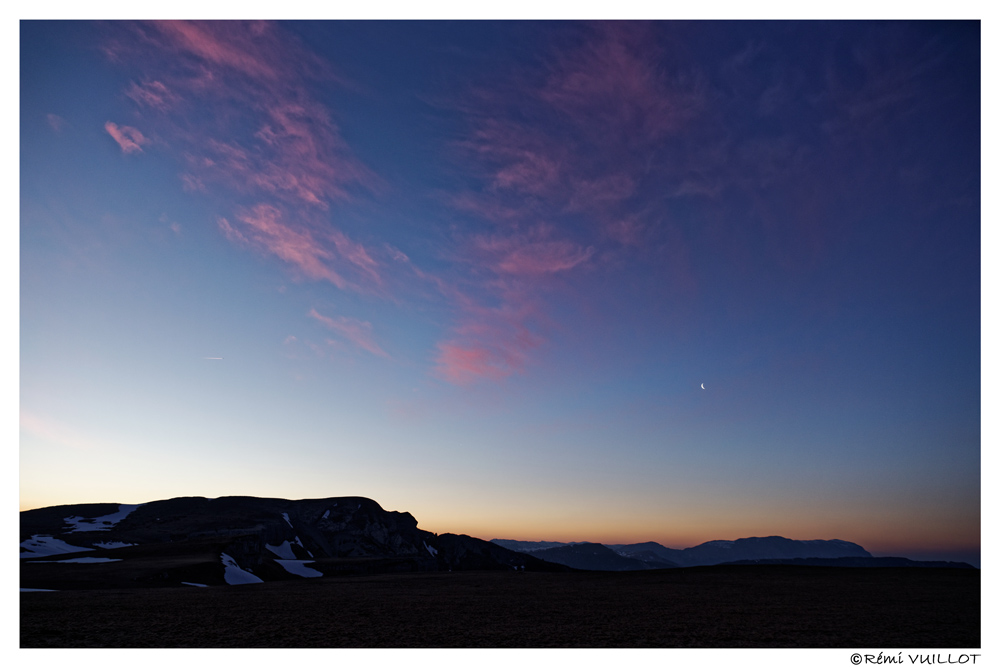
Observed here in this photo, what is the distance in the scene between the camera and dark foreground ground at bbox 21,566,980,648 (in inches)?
837

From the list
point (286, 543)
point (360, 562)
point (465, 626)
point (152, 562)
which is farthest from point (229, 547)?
point (465, 626)

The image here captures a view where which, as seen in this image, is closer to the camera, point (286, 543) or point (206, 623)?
point (206, 623)

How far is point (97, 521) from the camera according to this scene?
5620 inches

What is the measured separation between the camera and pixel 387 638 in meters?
21.6

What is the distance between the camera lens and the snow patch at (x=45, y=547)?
88562 mm

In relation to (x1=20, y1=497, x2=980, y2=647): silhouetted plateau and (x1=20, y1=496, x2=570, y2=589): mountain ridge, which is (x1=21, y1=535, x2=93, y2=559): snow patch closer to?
(x1=20, y1=496, x2=570, y2=589): mountain ridge

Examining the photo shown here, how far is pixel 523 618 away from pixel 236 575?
53207 mm

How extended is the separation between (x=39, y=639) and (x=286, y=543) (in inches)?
3925

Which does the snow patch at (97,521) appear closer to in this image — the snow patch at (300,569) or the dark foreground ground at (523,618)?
the snow patch at (300,569)
